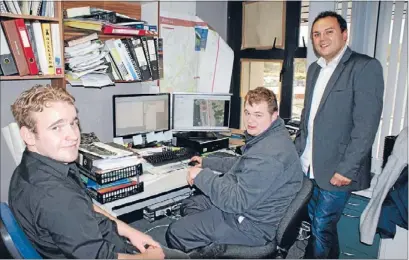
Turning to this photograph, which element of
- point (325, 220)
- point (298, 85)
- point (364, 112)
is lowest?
point (325, 220)

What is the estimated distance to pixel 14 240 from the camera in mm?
1067

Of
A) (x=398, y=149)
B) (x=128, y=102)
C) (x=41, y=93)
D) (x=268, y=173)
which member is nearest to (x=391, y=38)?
(x=398, y=149)

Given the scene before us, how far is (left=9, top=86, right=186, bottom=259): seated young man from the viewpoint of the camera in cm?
109

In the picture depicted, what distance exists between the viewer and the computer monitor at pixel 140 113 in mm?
2326

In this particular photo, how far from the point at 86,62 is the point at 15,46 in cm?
41

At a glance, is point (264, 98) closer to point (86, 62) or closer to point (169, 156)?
point (169, 156)

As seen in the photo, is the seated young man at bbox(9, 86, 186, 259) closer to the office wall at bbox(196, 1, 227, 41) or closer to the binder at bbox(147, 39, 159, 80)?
the binder at bbox(147, 39, 159, 80)

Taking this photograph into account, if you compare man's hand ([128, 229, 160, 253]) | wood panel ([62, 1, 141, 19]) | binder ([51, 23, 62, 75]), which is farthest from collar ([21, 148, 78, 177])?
wood panel ([62, 1, 141, 19])

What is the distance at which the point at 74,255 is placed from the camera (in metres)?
1.09

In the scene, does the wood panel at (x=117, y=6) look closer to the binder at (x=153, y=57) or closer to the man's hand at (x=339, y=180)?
the binder at (x=153, y=57)

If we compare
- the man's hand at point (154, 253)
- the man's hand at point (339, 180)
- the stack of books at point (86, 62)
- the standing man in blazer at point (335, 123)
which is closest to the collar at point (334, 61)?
the standing man in blazer at point (335, 123)

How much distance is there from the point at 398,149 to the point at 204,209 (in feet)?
3.54

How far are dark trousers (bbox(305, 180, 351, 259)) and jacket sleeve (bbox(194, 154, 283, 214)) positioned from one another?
603 millimetres

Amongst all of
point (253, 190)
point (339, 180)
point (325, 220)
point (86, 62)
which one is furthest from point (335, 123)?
point (86, 62)
